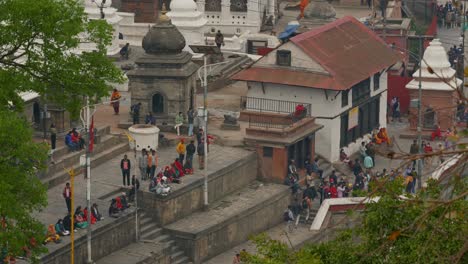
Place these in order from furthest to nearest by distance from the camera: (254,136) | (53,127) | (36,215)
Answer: (254,136), (53,127), (36,215)

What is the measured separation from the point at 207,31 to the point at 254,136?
2255 centimetres

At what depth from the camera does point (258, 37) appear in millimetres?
79125

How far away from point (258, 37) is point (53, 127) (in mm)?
24880

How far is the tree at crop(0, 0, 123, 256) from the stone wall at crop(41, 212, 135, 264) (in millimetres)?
5796

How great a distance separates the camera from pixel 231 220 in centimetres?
5500

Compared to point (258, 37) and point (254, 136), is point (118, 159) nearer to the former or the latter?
point (254, 136)

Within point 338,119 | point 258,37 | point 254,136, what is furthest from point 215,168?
point 258,37

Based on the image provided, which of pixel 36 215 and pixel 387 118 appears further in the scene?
pixel 387 118

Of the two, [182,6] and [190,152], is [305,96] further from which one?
[182,6]

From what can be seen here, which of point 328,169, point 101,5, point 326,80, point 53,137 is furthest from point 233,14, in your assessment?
point 53,137

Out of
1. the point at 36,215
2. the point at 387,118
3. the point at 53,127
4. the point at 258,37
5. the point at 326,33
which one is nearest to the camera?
the point at 36,215

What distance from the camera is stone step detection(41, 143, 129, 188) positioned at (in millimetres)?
53612

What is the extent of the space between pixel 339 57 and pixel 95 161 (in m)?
12.5

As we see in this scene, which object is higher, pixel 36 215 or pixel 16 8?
pixel 16 8
